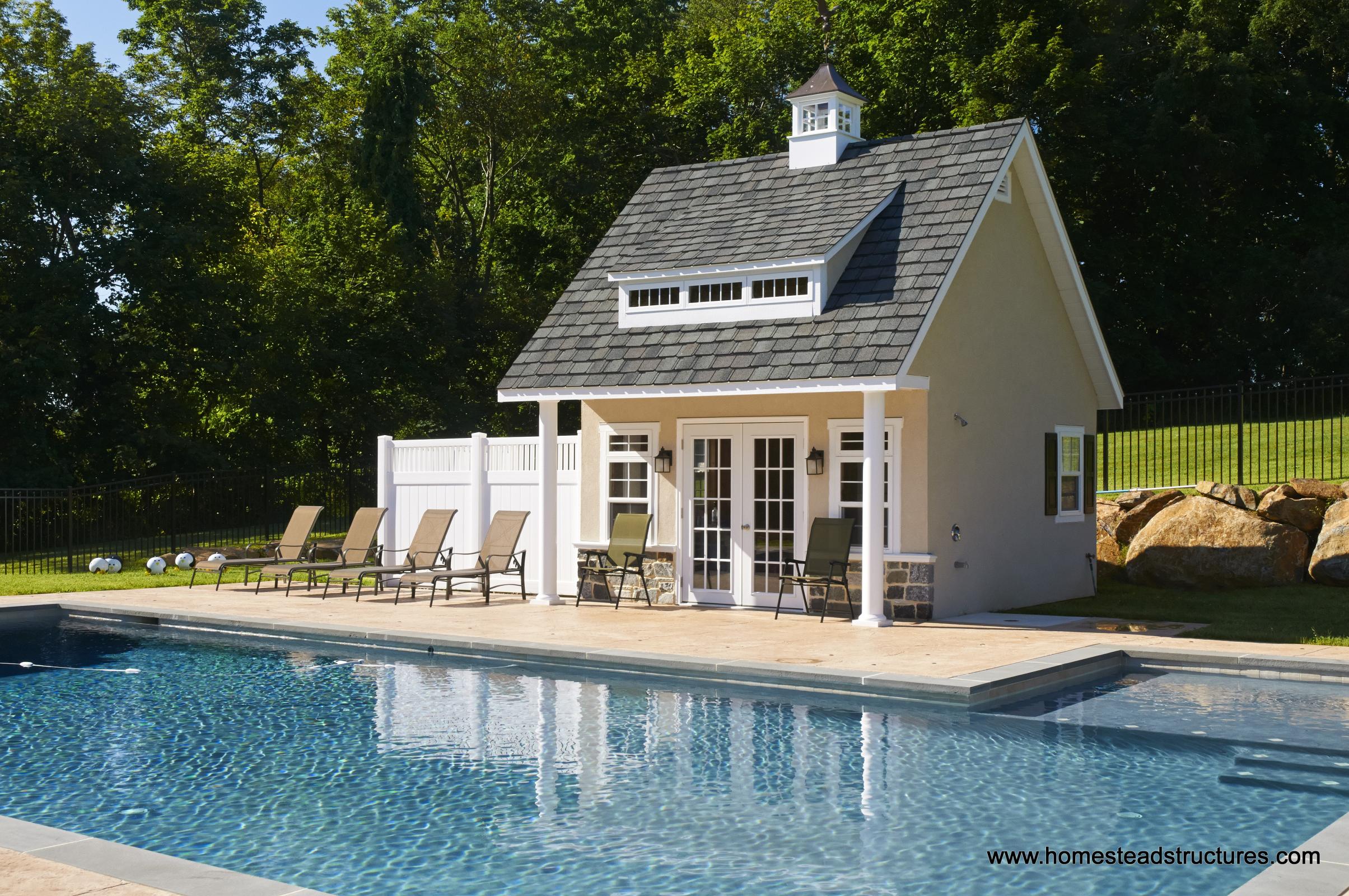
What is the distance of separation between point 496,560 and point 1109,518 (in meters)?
9.06

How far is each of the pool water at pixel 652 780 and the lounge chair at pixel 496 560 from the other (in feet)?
15.0

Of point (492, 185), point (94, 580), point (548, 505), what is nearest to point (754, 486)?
point (548, 505)

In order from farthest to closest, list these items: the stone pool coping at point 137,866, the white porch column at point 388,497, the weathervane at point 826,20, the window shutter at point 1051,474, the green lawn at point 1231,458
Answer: the weathervane at point 826,20
the green lawn at point 1231,458
the white porch column at point 388,497
the window shutter at point 1051,474
the stone pool coping at point 137,866

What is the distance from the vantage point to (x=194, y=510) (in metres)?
23.0

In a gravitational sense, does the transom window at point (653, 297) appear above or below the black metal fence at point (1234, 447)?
above

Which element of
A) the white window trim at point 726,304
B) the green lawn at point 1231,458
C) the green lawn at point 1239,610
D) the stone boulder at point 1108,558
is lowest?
the green lawn at point 1239,610

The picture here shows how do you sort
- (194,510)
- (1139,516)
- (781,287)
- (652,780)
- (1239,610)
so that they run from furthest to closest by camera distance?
(194,510) < (1139,516) < (781,287) < (1239,610) < (652,780)

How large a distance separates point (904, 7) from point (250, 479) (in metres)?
19.8

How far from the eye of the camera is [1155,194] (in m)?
33.9

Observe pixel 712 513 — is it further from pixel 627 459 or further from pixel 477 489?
pixel 477 489

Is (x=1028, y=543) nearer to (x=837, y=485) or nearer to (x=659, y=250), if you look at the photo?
(x=837, y=485)

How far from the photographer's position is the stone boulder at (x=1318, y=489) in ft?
54.8

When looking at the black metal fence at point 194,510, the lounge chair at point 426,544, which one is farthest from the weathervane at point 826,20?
the lounge chair at point 426,544

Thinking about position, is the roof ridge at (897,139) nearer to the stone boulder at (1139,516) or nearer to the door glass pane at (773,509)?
the door glass pane at (773,509)
